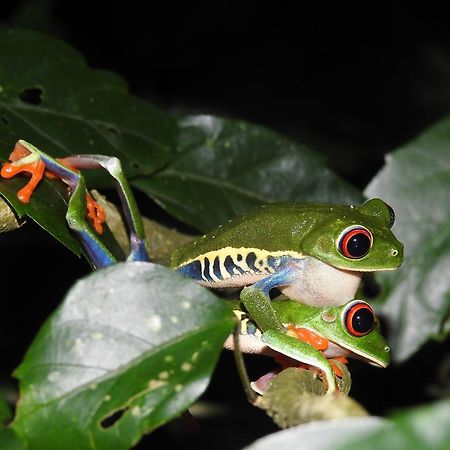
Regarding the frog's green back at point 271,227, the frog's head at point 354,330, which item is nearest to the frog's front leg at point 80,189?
the frog's green back at point 271,227

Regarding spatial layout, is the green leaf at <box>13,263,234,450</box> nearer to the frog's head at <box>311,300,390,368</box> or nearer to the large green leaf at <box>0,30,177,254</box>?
the frog's head at <box>311,300,390,368</box>

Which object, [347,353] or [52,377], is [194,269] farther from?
[52,377]

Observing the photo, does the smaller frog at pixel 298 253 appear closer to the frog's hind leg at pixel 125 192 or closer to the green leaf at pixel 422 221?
the frog's hind leg at pixel 125 192

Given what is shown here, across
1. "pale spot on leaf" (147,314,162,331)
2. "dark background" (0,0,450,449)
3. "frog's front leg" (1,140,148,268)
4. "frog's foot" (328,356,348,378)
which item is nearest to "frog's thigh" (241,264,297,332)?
"frog's foot" (328,356,348,378)

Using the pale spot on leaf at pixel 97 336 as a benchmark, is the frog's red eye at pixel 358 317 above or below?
above

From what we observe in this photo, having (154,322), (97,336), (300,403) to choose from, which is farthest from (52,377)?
(300,403)

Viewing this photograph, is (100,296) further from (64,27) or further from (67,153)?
(64,27)

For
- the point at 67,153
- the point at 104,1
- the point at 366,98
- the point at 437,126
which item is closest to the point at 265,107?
the point at 366,98
